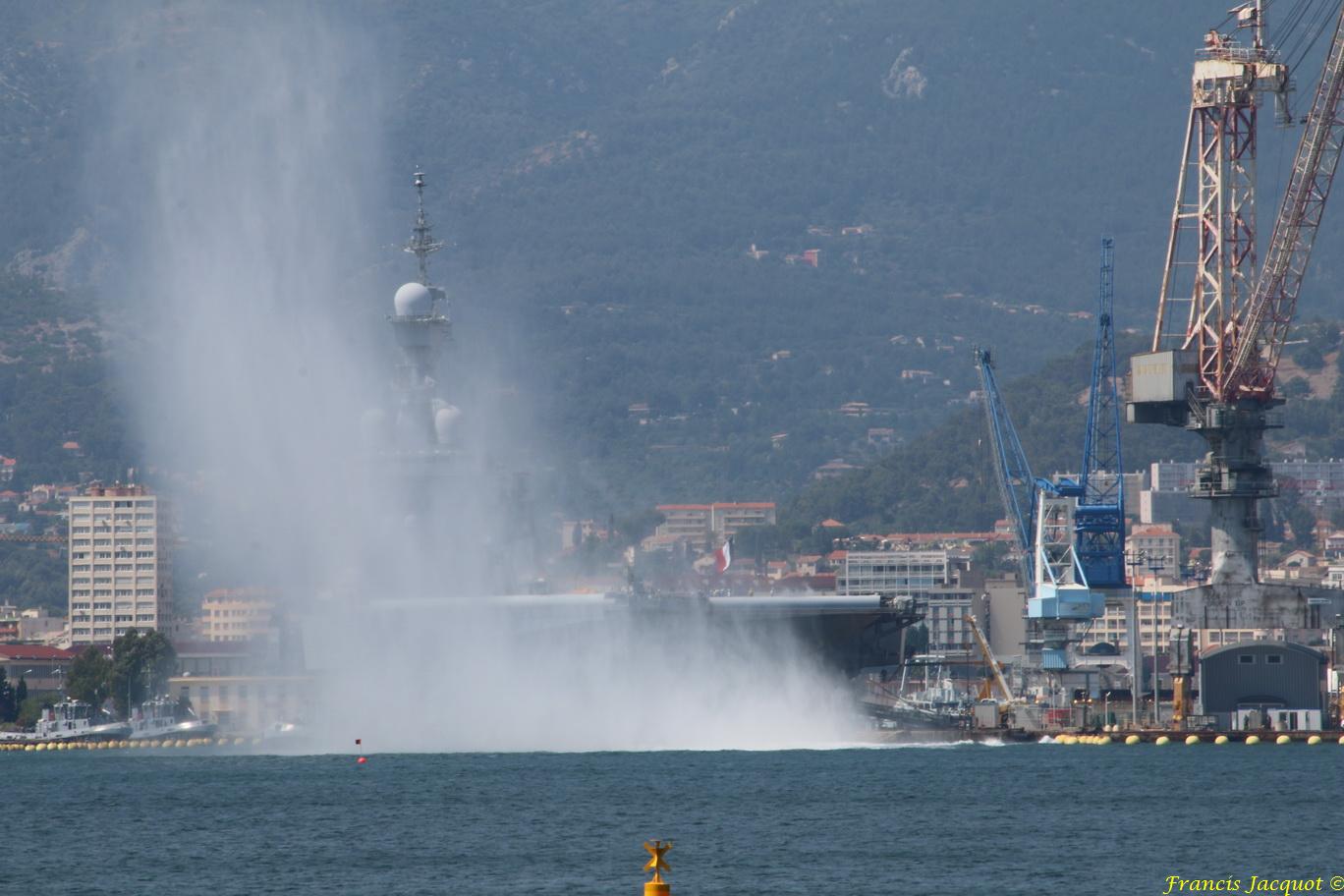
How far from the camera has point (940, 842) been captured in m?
60.9

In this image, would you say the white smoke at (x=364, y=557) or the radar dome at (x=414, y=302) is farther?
the radar dome at (x=414, y=302)

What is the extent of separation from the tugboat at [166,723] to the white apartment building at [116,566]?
39952 mm

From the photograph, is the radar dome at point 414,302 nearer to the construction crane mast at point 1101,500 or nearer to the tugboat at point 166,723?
the tugboat at point 166,723

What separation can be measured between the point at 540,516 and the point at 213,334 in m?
38.8

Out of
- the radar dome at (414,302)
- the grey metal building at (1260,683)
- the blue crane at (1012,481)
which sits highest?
the radar dome at (414,302)

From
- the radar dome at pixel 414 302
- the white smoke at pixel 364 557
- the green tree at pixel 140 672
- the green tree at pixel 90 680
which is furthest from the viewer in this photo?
the radar dome at pixel 414 302

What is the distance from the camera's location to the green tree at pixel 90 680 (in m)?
146

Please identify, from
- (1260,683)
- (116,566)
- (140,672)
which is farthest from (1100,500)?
(116,566)

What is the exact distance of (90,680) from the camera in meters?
146

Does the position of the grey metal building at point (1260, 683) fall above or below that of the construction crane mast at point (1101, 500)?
below

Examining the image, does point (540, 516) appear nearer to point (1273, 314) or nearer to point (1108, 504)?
point (1108, 504)

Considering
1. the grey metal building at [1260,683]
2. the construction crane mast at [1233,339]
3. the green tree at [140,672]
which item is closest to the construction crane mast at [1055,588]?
the construction crane mast at [1233,339]

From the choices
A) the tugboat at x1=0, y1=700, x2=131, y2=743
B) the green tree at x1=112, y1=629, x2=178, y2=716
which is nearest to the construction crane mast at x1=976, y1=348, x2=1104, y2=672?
the tugboat at x1=0, y1=700, x2=131, y2=743

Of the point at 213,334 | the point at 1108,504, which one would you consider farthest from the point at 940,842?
the point at 213,334
